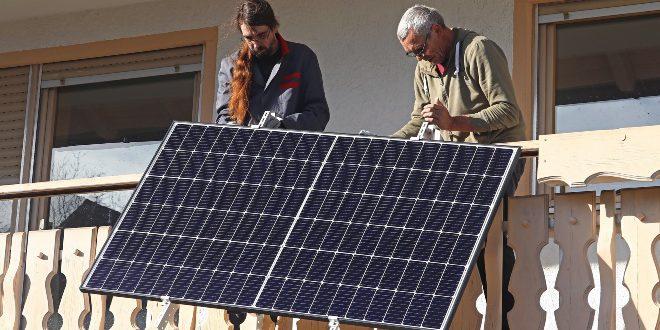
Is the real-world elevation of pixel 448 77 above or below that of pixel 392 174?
above

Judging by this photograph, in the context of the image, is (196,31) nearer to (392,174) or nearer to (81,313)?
(81,313)

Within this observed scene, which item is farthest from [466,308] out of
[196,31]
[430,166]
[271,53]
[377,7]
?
[196,31]

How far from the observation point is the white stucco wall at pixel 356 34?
968 cm

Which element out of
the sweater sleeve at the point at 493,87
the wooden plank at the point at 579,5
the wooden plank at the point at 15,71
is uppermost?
the wooden plank at the point at 579,5

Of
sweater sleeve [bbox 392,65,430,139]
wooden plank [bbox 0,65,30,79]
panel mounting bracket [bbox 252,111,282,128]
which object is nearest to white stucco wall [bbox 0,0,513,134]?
wooden plank [bbox 0,65,30,79]

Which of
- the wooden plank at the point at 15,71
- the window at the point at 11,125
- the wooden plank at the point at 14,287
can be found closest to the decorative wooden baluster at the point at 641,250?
the wooden plank at the point at 14,287

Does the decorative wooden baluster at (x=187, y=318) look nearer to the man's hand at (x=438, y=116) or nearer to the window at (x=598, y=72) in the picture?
the man's hand at (x=438, y=116)

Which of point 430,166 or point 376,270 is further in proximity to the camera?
point 430,166

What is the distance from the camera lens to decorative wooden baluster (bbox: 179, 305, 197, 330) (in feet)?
23.8

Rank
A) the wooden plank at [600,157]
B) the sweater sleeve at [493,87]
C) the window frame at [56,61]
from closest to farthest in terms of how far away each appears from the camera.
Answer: the wooden plank at [600,157] < the sweater sleeve at [493,87] < the window frame at [56,61]

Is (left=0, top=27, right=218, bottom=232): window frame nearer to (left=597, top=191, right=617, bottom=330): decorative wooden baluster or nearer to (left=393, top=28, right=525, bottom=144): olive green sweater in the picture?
(left=393, top=28, right=525, bottom=144): olive green sweater

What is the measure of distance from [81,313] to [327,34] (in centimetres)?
334

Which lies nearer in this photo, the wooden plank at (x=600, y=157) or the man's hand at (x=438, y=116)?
the wooden plank at (x=600, y=157)

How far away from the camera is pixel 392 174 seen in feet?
20.5
